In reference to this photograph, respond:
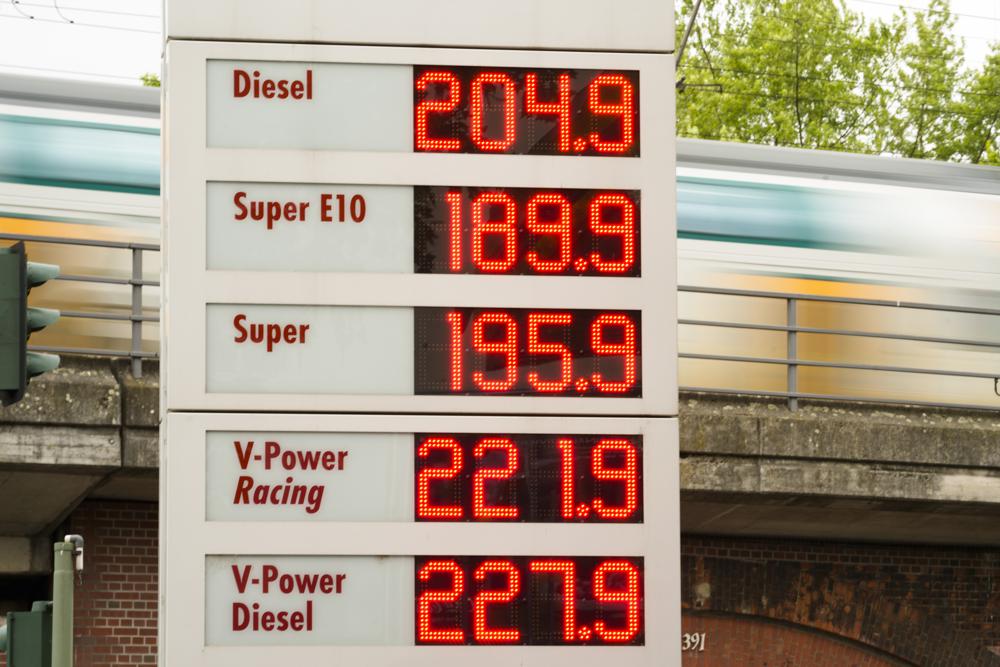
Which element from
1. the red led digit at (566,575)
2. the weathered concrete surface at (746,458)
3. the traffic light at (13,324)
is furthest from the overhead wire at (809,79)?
the traffic light at (13,324)

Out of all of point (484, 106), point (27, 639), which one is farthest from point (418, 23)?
point (27, 639)

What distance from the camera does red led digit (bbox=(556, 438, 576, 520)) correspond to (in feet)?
24.2

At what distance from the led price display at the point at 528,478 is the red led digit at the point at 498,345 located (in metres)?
0.22

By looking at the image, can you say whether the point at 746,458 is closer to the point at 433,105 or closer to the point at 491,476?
the point at 491,476

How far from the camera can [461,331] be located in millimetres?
7406

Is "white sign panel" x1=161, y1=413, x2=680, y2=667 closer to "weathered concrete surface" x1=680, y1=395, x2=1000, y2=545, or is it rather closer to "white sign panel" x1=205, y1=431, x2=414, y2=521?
"white sign panel" x1=205, y1=431, x2=414, y2=521

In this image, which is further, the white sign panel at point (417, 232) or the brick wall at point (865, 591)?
the brick wall at point (865, 591)

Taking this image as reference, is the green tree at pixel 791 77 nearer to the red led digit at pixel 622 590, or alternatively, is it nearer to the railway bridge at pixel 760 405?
the railway bridge at pixel 760 405

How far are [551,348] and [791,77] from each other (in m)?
27.4

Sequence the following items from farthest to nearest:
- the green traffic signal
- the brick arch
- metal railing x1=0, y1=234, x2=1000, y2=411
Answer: the brick arch, metal railing x1=0, y1=234, x2=1000, y2=411, the green traffic signal

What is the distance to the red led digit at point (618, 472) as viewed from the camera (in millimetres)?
7369

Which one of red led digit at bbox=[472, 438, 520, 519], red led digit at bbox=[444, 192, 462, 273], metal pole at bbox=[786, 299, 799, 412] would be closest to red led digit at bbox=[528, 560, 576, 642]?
red led digit at bbox=[472, 438, 520, 519]

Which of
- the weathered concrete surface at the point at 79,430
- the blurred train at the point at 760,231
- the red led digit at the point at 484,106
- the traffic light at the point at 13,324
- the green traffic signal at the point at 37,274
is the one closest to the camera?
the traffic light at the point at 13,324

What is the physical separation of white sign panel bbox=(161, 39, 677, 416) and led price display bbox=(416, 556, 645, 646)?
0.66 meters
